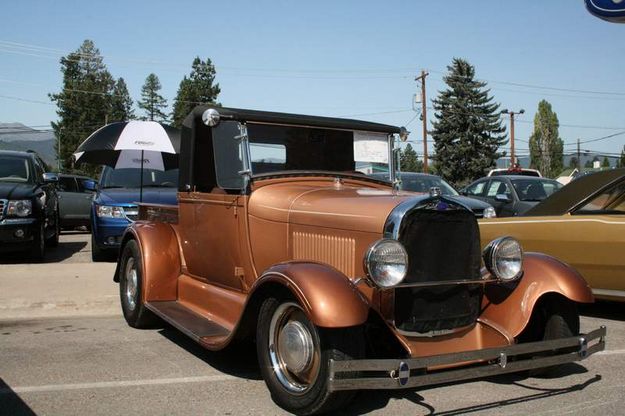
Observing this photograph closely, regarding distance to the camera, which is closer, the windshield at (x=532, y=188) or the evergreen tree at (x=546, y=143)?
the windshield at (x=532, y=188)

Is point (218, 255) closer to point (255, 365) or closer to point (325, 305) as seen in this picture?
point (255, 365)

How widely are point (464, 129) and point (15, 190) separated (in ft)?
147

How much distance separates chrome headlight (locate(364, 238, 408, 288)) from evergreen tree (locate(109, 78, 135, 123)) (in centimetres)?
6368

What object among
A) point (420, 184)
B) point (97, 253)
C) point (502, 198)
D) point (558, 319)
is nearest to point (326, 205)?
point (558, 319)

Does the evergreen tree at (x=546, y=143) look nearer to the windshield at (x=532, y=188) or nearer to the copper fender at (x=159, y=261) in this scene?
the windshield at (x=532, y=188)

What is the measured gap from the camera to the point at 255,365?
4.67m

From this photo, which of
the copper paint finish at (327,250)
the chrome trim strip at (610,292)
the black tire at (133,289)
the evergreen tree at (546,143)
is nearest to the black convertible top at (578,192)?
the chrome trim strip at (610,292)

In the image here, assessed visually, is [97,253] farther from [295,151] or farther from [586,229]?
[586,229]

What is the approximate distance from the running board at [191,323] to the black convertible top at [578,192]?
13.5ft

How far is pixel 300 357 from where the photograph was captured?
3555mm

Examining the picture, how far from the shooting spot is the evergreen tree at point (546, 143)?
263 feet

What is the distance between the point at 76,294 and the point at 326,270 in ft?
14.8

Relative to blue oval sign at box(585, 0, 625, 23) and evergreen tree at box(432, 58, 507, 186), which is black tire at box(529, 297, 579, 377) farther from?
evergreen tree at box(432, 58, 507, 186)

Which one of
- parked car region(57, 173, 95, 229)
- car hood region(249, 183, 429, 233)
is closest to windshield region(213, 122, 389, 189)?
car hood region(249, 183, 429, 233)
